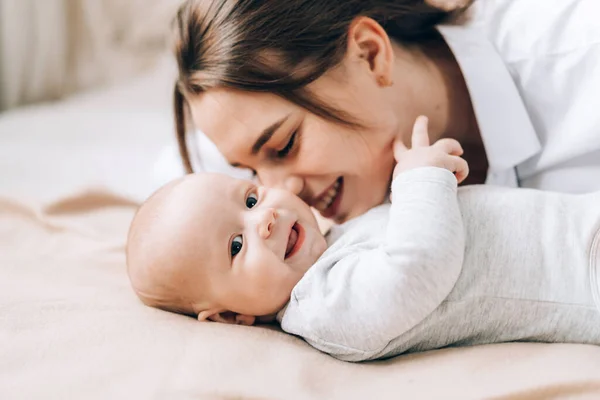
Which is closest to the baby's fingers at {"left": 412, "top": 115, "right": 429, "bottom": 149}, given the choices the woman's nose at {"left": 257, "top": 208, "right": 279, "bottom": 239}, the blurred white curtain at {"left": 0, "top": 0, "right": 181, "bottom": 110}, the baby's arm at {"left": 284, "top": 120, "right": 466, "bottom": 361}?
the baby's arm at {"left": 284, "top": 120, "right": 466, "bottom": 361}

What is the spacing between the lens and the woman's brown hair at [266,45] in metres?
1.01

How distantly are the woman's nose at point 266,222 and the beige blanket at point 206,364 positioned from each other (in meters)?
0.12

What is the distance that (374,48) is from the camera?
3.60ft

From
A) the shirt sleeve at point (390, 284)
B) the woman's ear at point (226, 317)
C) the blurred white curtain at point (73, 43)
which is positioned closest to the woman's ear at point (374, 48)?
the shirt sleeve at point (390, 284)

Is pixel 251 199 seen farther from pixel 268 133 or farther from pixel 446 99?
pixel 446 99

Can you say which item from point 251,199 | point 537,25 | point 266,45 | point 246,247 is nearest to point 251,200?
point 251,199

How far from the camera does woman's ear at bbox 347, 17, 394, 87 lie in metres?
1.09

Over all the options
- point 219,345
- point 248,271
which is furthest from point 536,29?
point 219,345

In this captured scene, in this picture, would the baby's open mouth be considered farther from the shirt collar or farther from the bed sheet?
the shirt collar

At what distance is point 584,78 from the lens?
1070 millimetres

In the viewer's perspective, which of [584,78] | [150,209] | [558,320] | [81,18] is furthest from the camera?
[81,18]

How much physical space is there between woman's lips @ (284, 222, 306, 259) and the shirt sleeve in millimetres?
84

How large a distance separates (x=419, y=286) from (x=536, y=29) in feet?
1.96

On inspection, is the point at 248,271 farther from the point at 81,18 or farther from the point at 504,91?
the point at 81,18
